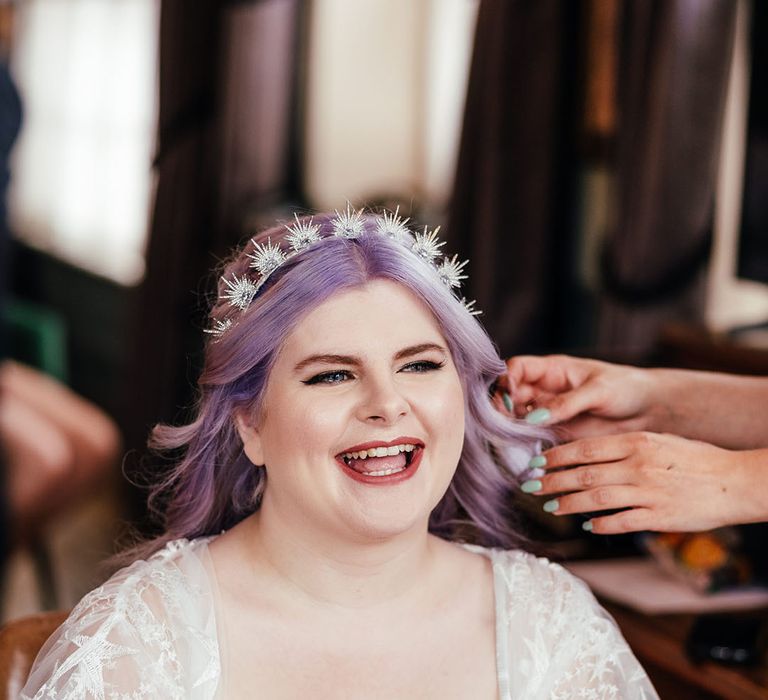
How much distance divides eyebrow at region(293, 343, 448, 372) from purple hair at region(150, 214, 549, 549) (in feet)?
0.17

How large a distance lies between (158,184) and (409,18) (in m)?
1.28

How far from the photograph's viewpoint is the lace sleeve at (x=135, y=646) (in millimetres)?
1610

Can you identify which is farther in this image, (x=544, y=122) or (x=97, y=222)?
(x=97, y=222)

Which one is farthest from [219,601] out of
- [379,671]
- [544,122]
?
[544,122]

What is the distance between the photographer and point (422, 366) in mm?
1767

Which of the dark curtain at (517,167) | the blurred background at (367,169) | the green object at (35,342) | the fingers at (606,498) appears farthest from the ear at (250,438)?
the green object at (35,342)

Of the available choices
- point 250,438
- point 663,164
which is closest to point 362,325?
point 250,438

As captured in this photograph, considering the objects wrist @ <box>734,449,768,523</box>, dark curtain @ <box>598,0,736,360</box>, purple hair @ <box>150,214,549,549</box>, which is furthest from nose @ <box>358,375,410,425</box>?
dark curtain @ <box>598,0,736,360</box>

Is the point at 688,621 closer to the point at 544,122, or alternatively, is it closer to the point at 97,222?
the point at 544,122

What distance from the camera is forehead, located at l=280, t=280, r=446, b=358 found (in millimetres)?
1710

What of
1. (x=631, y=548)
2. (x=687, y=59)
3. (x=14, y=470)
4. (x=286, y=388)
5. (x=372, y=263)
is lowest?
(x=14, y=470)

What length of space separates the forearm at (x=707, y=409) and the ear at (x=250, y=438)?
0.72 meters

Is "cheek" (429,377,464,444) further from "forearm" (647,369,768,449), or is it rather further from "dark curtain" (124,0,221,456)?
Result: "dark curtain" (124,0,221,456)

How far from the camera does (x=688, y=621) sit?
93.0 inches
